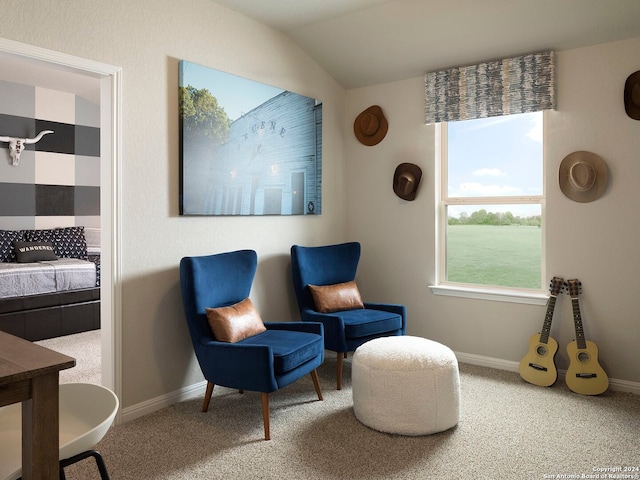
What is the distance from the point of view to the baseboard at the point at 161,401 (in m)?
2.98

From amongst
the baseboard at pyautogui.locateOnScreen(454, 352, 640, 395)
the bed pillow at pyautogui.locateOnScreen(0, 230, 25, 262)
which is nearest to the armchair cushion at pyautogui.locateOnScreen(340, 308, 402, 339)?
the baseboard at pyautogui.locateOnScreen(454, 352, 640, 395)

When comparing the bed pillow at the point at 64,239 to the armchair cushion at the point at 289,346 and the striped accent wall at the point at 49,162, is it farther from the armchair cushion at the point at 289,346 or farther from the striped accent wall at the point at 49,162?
the armchair cushion at the point at 289,346

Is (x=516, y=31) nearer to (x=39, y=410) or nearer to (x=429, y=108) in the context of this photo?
(x=429, y=108)

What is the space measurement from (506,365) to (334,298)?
4.67 feet

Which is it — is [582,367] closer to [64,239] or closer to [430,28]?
[430,28]

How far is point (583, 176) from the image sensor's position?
3463 mm

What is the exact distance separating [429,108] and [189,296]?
2484mm

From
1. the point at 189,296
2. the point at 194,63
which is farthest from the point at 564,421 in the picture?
the point at 194,63

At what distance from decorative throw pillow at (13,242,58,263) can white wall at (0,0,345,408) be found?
9.51 feet

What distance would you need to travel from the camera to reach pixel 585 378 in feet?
11.0

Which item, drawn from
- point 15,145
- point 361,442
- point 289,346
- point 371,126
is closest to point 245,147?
point 371,126

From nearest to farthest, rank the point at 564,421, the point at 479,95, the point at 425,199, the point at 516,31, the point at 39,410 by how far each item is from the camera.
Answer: the point at 39,410, the point at 564,421, the point at 516,31, the point at 479,95, the point at 425,199

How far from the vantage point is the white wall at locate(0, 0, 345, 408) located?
2724 mm

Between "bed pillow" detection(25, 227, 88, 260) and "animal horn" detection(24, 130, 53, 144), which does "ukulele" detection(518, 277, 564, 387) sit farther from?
"animal horn" detection(24, 130, 53, 144)
